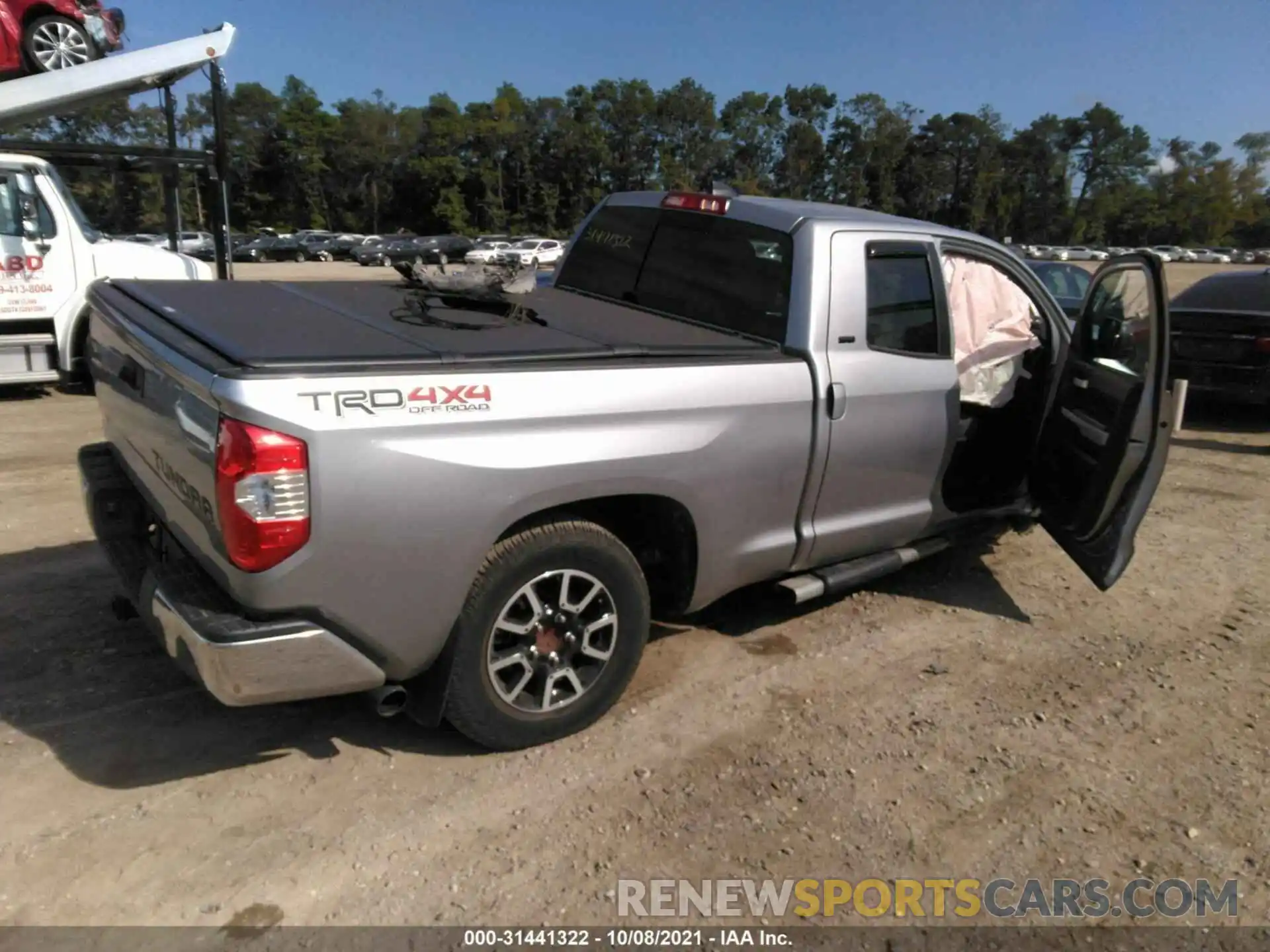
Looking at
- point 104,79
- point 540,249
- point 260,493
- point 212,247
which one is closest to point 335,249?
point 540,249

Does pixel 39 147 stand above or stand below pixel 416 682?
above

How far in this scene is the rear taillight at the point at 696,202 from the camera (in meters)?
4.61

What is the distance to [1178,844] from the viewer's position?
3.15 m

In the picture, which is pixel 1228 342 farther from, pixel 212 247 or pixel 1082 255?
pixel 1082 255

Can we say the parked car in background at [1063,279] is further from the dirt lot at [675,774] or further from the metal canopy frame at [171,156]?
the metal canopy frame at [171,156]

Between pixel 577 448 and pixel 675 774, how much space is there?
1201 mm

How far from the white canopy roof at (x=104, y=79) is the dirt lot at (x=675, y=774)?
5.87 m

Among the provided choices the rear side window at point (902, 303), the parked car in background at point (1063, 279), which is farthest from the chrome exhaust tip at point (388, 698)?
the parked car in background at point (1063, 279)

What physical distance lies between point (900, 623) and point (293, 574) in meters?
3.07

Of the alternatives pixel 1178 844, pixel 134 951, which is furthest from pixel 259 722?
pixel 1178 844

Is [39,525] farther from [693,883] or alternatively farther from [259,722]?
[693,883]

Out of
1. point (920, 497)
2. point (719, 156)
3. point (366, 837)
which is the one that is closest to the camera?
point (366, 837)

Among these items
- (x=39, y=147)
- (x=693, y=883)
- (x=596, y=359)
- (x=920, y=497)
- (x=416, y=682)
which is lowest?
(x=693, y=883)

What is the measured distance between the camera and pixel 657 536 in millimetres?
3820
